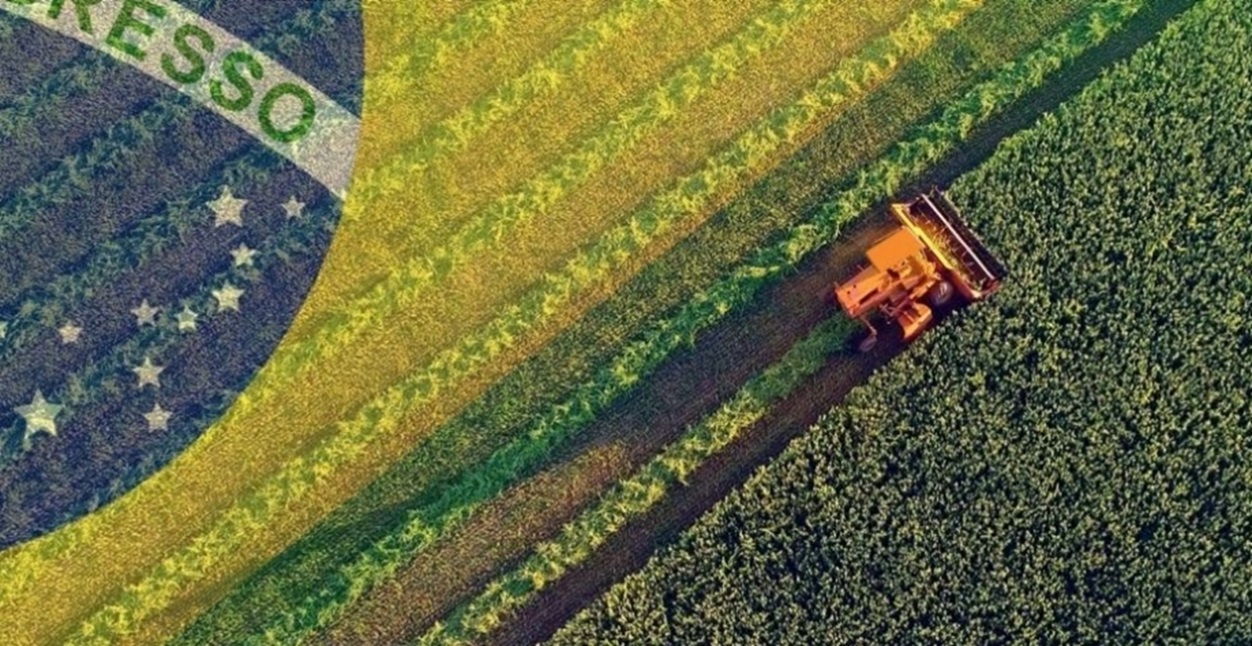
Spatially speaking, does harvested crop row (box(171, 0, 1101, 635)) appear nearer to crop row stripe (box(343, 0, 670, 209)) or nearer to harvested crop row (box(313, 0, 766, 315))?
harvested crop row (box(313, 0, 766, 315))

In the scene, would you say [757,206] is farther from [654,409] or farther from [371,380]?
[371,380]

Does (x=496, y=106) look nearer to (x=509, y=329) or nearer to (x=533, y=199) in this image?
(x=533, y=199)

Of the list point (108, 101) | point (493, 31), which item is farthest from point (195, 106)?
point (493, 31)

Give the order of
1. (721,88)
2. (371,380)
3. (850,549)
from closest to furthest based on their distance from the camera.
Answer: (850,549) → (371,380) → (721,88)

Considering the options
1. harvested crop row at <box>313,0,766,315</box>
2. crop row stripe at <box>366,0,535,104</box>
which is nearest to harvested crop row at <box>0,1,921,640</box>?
harvested crop row at <box>313,0,766,315</box>

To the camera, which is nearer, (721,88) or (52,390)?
(52,390)

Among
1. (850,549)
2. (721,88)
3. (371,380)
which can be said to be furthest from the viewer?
(721,88)
